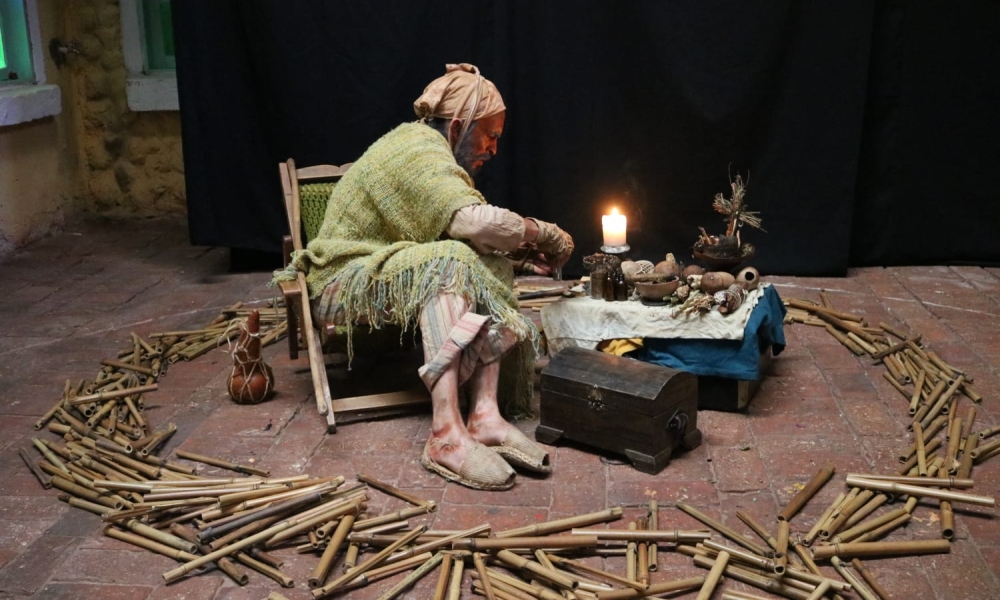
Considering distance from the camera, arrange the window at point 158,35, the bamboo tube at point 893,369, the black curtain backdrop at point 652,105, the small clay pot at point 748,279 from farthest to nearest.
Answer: the window at point 158,35 < the black curtain backdrop at point 652,105 < the bamboo tube at point 893,369 < the small clay pot at point 748,279

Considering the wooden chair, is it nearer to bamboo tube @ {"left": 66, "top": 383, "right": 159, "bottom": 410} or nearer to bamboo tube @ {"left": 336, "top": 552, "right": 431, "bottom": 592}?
bamboo tube @ {"left": 66, "top": 383, "right": 159, "bottom": 410}

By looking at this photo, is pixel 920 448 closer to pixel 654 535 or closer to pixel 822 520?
pixel 822 520

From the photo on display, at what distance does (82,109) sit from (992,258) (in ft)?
18.7

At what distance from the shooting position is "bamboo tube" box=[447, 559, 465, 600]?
277 cm

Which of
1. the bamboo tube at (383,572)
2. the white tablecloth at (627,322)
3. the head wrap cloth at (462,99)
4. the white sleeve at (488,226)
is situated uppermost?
the head wrap cloth at (462,99)

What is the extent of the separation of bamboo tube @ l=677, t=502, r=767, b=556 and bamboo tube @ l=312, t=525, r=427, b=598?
2.63ft

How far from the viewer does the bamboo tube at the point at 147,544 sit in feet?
9.71

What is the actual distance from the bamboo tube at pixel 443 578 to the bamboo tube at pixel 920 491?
1.32 metres

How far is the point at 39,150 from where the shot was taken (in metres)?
6.53

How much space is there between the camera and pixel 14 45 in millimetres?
6465

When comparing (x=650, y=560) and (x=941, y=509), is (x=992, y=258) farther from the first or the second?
(x=650, y=560)

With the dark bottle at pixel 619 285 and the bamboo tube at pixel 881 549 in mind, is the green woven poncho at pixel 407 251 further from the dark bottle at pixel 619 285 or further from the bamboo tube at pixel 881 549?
the bamboo tube at pixel 881 549

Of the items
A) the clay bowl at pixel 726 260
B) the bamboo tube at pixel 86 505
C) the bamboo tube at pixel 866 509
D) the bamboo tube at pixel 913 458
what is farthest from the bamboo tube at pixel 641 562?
the bamboo tube at pixel 86 505

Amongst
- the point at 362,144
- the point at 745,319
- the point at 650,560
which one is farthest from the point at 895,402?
the point at 362,144
